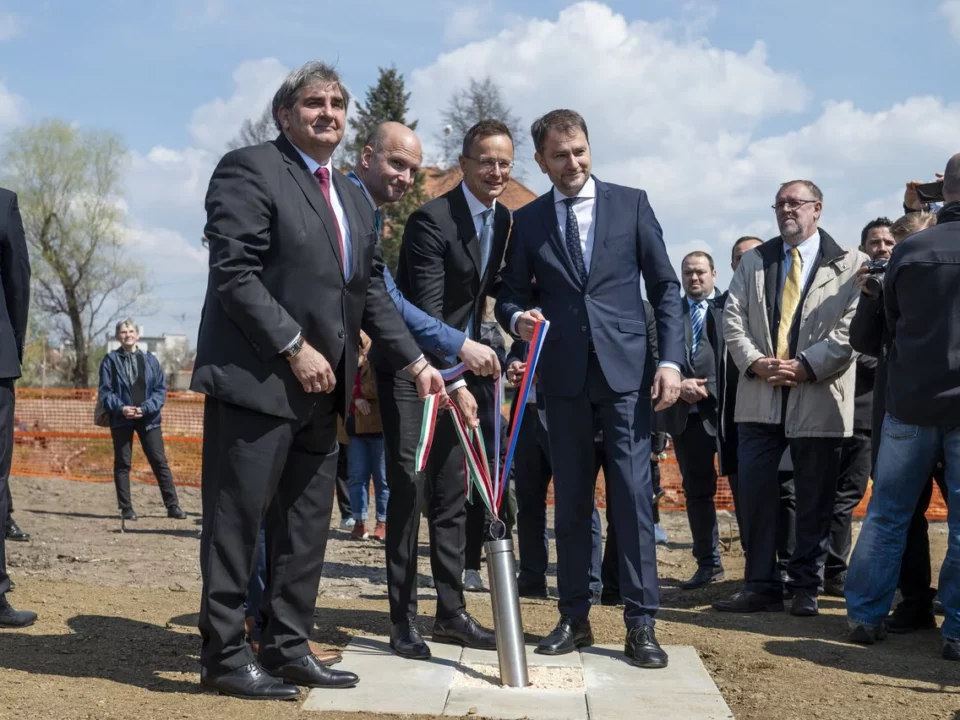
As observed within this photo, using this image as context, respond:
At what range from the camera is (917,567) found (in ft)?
18.9

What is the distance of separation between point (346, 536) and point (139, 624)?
455 centimetres

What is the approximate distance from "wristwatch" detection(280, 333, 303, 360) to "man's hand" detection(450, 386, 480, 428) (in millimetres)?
856

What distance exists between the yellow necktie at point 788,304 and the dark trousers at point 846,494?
1.07 m

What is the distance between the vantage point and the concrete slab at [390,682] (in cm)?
402

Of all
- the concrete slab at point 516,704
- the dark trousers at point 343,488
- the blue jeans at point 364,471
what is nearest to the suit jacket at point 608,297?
the concrete slab at point 516,704

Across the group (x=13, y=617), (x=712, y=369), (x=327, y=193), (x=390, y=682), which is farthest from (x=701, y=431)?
(x=13, y=617)

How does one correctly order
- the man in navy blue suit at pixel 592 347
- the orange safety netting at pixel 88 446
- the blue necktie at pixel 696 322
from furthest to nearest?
the orange safety netting at pixel 88 446
the blue necktie at pixel 696 322
the man in navy blue suit at pixel 592 347

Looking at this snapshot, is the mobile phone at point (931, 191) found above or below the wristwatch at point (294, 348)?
above

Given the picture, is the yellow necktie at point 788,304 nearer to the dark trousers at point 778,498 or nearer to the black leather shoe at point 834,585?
the dark trousers at point 778,498

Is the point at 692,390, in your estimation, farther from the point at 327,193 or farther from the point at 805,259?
the point at 327,193

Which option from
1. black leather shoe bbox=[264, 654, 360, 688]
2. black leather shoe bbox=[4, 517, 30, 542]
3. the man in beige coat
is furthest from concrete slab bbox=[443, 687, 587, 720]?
black leather shoe bbox=[4, 517, 30, 542]

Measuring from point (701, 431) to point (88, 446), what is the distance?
471 inches

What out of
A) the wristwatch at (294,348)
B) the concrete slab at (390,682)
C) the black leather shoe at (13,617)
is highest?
the wristwatch at (294,348)

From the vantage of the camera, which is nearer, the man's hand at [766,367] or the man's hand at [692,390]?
the man's hand at [766,367]
